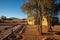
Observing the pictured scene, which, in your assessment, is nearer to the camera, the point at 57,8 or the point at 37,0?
the point at 37,0

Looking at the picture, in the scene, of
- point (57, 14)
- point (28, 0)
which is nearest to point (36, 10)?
point (28, 0)

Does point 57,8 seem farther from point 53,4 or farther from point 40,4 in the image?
point 40,4

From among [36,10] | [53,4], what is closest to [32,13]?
[36,10]

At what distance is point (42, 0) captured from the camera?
2108 cm

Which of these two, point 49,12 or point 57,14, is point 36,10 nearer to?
point 49,12

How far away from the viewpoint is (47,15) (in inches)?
881

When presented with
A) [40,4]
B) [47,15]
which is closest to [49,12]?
[47,15]

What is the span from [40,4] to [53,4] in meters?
2.36

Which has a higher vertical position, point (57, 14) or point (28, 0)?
point (28, 0)

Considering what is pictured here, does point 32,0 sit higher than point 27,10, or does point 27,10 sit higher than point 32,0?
point 32,0

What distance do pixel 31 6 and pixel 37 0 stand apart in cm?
236

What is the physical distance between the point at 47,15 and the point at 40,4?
8.23 ft

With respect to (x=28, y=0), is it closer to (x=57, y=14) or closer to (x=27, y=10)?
(x=27, y=10)

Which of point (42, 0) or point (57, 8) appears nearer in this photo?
point (42, 0)
